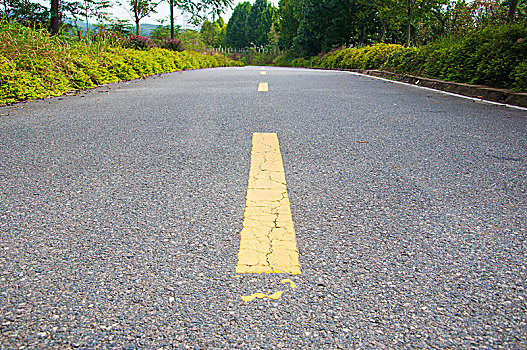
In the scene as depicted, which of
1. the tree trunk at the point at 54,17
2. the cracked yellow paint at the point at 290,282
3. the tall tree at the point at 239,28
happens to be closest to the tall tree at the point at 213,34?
the tall tree at the point at 239,28

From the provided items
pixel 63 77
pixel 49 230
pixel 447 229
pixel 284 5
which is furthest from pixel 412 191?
pixel 284 5

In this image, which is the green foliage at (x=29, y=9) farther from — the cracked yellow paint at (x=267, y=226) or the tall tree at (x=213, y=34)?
the tall tree at (x=213, y=34)

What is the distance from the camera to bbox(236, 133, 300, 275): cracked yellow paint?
139cm

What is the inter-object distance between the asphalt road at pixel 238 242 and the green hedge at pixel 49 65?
266 cm

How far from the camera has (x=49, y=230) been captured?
5.32 feet

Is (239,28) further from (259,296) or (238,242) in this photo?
(259,296)

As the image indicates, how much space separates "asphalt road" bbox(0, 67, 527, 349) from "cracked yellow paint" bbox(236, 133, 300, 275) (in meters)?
0.04

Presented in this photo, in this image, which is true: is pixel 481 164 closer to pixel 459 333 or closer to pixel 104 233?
pixel 459 333

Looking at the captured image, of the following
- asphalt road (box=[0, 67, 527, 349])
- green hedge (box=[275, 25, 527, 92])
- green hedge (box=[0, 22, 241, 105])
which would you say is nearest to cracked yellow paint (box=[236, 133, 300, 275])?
asphalt road (box=[0, 67, 527, 349])

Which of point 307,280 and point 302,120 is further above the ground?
point 302,120

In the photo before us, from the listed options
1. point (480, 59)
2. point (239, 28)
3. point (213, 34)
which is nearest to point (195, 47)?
point (480, 59)

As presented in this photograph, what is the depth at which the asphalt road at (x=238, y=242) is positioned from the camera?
1.09 m

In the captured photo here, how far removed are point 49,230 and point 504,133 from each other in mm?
3608

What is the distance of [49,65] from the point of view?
20.7ft
